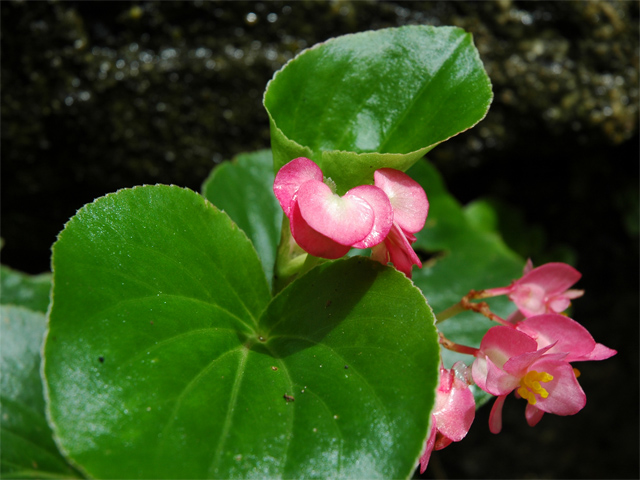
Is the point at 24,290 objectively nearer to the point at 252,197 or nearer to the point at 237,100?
the point at 252,197

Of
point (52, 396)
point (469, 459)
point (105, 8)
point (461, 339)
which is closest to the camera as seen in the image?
point (52, 396)

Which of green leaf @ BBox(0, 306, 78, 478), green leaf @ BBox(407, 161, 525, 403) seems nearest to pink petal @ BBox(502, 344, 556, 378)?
green leaf @ BBox(407, 161, 525, 403)

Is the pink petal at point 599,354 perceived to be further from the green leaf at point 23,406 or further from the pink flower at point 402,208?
the green leaf at point 23,406

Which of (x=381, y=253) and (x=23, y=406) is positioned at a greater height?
(x=381, y=253)

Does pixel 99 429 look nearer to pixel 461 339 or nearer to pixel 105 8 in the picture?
pixel 461 339

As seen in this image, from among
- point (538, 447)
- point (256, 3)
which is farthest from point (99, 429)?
point (538, 447)

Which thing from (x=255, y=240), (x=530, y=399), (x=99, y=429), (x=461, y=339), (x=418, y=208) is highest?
(x=418, y=208)

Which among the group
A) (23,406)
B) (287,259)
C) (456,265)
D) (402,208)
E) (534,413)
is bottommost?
(456,265)

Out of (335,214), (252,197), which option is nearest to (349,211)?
(335,214)

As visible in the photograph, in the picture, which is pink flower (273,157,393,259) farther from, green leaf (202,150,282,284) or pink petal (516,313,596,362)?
green leaf (202,150,282,284)
